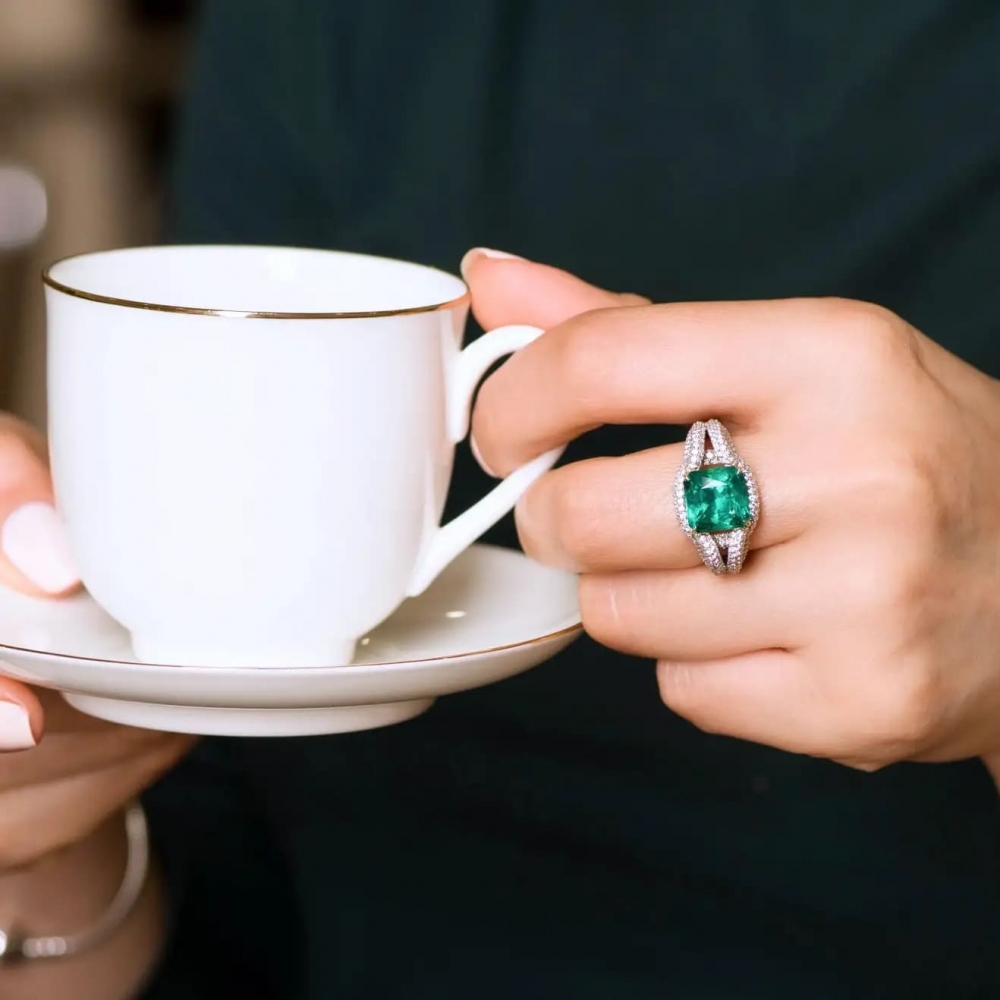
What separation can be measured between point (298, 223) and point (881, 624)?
0.83m

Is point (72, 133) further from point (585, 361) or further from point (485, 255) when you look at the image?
point (585, 361)

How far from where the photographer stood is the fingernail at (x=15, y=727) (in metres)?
0.62

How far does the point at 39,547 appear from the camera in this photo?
700mm

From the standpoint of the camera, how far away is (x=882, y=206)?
949mm

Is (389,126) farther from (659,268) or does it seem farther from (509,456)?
(509,456)

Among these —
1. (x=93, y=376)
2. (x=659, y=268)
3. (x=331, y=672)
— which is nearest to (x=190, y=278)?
(x=93, y=376)

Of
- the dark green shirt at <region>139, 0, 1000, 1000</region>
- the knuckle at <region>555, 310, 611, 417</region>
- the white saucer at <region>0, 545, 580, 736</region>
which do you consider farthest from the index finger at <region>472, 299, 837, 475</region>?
the dark green shirt at <region>139, 0, 1000, 1000</region>

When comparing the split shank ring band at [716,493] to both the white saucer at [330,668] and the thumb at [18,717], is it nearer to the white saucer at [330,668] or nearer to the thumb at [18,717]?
the white saucer at [330,668]

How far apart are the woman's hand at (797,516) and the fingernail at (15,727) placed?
0.26 m

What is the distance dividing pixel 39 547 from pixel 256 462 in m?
0.18

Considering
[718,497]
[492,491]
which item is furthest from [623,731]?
[718,497]

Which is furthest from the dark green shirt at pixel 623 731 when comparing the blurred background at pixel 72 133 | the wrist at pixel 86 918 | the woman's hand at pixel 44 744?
the blurred background at pixel 72 133

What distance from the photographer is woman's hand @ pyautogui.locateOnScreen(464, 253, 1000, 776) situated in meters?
0.54

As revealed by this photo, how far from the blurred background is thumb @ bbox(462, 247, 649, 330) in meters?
2.49
